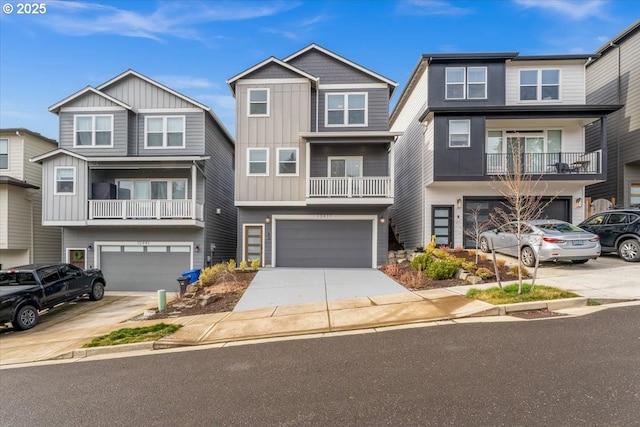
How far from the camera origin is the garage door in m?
16.0

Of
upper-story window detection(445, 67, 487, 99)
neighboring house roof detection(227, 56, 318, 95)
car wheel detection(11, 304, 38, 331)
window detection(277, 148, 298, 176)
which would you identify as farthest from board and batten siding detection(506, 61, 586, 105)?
car wheel detection(11, 304, 38, 331)

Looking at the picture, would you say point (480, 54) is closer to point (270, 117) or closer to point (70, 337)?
point (270, 117)

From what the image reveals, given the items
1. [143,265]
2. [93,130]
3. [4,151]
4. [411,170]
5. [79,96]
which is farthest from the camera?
[411,170]

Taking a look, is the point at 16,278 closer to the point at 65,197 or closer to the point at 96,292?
the point at 96,292

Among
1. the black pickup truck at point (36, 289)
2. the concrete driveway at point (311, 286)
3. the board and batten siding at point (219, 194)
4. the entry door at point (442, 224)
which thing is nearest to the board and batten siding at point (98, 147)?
the board and batten siding at point (219, 194)

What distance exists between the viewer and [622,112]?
55.5 feet

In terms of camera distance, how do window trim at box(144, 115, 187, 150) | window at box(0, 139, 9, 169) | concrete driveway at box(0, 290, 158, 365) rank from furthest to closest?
window at box(0, 139, 9, 169), window trim at box(144, 115, 187, 150), concrete driveway at box(0, 290, 158, 365)

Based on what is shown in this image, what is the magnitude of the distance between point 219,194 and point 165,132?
435 centimetres

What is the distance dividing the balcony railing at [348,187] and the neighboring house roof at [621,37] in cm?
1376

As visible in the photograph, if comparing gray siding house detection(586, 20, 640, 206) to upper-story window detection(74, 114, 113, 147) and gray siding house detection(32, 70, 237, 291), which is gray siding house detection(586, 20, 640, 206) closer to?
gray siding house detection(32, 70, 237, 291)

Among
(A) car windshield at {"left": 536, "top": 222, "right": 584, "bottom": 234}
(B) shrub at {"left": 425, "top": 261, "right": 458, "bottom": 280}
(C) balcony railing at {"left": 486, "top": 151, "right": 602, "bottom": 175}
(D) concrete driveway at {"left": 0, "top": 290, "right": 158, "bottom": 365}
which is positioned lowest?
(D) concrete driveway at {"left": 0, "top": 290, "right": 158, "bottom": 365}

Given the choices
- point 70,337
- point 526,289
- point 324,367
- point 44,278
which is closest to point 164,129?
point 44,278

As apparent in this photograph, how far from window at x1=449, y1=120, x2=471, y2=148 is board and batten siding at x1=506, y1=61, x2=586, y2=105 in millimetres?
3024

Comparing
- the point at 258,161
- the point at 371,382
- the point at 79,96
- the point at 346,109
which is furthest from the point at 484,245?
the point at 79,96
